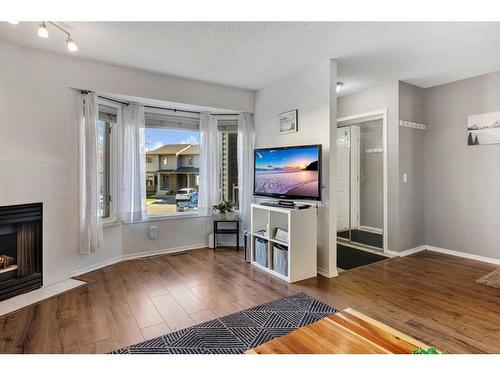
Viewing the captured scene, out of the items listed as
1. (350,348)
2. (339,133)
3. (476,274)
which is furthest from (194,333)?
(339,133)

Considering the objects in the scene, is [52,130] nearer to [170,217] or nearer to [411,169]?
[170,217]

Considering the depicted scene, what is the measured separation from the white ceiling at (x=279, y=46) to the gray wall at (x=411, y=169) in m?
0.45

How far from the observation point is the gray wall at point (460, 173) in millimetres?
3547

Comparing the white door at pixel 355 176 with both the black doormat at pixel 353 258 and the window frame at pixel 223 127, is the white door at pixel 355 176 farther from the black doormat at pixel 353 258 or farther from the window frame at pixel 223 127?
the window frame at pixel 223 127

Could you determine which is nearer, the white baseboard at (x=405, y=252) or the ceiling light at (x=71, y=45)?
the ceiling light at (x=71, y=45)

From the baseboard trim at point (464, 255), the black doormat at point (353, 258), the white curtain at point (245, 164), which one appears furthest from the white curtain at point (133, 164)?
the baseboard trim at point (464, 255)

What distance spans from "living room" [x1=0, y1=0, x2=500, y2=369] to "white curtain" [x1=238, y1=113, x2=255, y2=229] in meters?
0.03

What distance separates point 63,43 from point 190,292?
9.17 ft

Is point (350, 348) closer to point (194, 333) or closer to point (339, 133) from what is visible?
point (194, 333)

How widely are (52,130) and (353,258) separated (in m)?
4.08

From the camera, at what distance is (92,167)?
3199 millimetres

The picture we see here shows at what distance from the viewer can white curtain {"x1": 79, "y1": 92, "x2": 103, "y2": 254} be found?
123 inches
